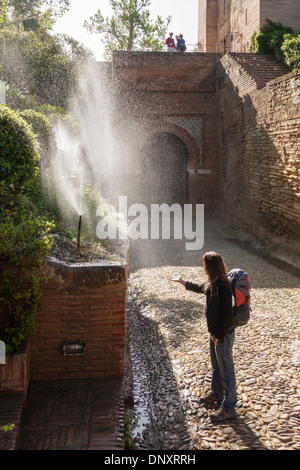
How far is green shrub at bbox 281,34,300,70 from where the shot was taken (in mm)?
11695

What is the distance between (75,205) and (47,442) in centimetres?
434

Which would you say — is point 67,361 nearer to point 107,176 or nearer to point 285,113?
point 285,113

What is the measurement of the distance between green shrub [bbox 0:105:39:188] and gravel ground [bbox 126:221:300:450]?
2.30m

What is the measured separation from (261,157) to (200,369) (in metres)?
7.66

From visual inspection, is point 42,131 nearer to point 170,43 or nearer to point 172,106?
point 172,106

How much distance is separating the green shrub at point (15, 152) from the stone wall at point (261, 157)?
18.7 ft

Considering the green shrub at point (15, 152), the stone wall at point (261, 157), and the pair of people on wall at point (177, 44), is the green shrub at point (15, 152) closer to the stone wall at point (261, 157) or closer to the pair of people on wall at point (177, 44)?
the stone wall at point (261, 157)

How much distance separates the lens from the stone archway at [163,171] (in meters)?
15.9

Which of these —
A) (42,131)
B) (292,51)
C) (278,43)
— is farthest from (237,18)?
(42,131)

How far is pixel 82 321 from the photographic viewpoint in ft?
11.6

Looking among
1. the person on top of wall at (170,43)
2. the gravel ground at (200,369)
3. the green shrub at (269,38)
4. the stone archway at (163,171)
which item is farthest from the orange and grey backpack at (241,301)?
the person on top of wall at (170,43)

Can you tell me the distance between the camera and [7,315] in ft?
11.2

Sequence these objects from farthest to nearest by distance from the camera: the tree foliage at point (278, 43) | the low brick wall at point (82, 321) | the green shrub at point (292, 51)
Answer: the tree foliage at point (278, 43), the green shrub at point (292, 51), the low brick wall at point (82, 321)
